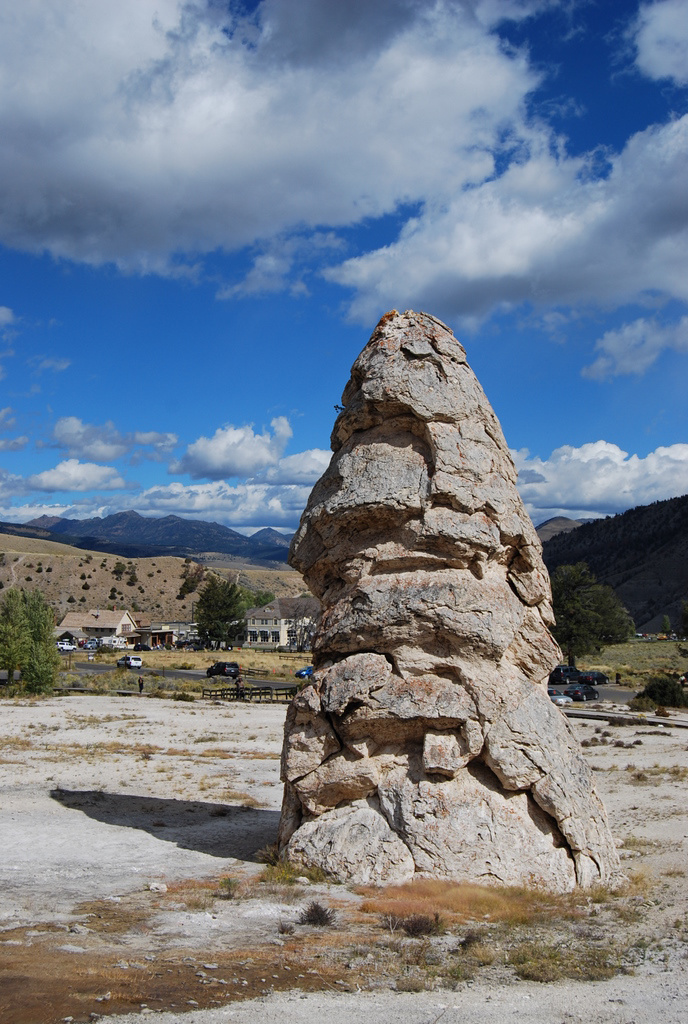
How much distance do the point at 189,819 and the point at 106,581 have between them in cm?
13135

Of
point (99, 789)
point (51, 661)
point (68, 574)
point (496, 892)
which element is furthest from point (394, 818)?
point (68, 574)

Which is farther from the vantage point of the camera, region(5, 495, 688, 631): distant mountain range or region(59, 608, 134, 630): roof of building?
region(5, 495, 688, 631): distant mountain range

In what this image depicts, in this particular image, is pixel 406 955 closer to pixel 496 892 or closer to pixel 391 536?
pixel 496 892

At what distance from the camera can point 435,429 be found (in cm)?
1203

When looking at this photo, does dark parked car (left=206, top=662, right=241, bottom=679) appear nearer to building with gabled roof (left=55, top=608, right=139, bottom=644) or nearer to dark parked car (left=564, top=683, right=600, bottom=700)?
dark parked car (left=564, top=683, right=600, bottom=700)

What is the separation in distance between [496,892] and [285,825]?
328 centimetres

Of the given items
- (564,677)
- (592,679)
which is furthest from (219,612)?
(592,679)

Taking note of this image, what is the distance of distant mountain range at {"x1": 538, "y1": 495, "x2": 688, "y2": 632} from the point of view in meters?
122

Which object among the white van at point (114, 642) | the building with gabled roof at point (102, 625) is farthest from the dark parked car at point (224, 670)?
the building with gabled roof at point (102, 625)

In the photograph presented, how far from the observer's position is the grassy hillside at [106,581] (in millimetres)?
132375

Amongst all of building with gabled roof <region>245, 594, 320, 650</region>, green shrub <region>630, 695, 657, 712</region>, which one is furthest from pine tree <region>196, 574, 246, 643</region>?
green shrub <region>630, 695, 657, 712</region>

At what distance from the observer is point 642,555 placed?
5276 inches

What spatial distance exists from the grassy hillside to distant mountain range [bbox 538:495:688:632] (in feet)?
210

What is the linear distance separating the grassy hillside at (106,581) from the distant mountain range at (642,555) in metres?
63.9
